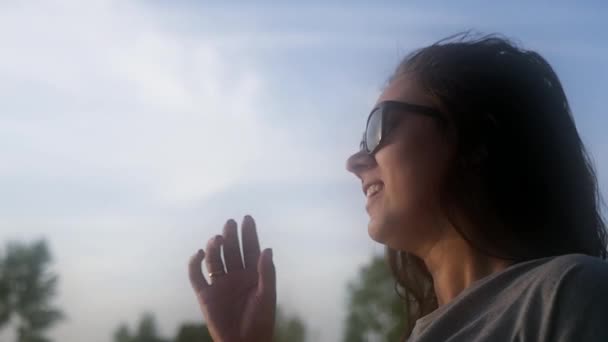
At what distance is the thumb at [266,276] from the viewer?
212 centimetres

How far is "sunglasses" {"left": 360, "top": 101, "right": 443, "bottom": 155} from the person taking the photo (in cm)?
214

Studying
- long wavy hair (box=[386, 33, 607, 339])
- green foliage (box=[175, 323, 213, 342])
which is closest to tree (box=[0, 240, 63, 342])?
green foliage (box=[175, 323, 213, 342])

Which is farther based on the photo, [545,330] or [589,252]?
[589,252]

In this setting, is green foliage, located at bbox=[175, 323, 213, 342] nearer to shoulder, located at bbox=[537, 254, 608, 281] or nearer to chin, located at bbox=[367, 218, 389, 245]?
chin, located at bbox=[367, 218, 389, 245]

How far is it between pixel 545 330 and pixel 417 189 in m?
0.68

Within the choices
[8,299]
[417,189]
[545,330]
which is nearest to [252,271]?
[417,189]

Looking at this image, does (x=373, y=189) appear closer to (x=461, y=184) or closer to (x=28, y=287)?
(x=461, y=184)

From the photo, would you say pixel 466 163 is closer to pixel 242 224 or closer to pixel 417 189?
pixel 417 189

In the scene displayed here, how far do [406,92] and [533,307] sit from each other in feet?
2.87

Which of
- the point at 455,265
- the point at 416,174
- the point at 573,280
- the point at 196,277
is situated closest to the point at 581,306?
the point at 573,280

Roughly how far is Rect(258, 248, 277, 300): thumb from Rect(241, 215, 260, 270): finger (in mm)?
70

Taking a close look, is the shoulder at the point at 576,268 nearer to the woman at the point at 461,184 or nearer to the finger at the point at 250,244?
the woman at the point at 461,184

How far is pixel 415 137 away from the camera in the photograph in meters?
2.10

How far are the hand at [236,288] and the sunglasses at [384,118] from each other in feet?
1.46
